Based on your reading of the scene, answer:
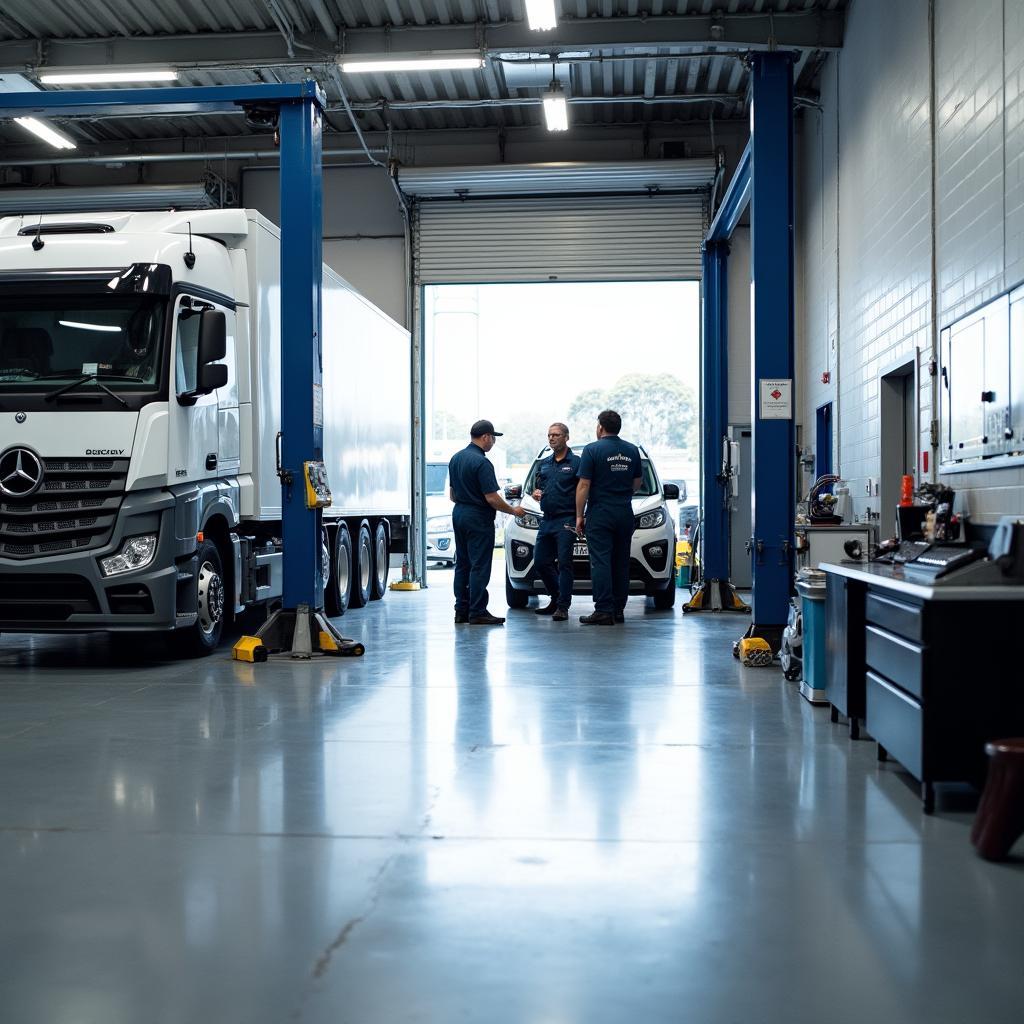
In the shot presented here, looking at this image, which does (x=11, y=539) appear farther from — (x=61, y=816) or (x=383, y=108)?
(x=383, y=108)

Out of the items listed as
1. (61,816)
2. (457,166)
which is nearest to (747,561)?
(457,166)

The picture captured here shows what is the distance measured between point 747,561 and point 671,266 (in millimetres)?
4302

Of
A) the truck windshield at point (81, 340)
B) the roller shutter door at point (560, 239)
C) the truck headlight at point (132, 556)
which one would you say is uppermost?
the roller shutter door at point (560, 239)

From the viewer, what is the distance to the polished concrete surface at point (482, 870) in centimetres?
265

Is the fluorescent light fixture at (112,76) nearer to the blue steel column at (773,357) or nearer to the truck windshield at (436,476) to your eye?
the blue steel column at (773,357)

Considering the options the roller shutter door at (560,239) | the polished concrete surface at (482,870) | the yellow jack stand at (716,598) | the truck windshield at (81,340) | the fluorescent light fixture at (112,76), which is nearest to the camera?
the polished concrete surface at (482,870)

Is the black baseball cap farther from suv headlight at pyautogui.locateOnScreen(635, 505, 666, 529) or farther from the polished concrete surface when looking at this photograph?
the polished concrete surface

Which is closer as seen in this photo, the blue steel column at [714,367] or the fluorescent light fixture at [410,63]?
the fluorescent light fixture at [410,63]

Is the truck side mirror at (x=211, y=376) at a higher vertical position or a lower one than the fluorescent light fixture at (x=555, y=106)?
lower

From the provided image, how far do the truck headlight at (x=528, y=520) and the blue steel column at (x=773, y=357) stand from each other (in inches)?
146

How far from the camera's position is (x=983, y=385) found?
7.00 meters

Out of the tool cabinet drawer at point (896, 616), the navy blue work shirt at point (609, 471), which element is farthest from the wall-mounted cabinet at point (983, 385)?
the navy blue work shirt at point (609, 471)

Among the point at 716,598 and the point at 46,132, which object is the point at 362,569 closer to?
the point at 716,598

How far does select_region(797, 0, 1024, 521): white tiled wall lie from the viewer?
275 inches
